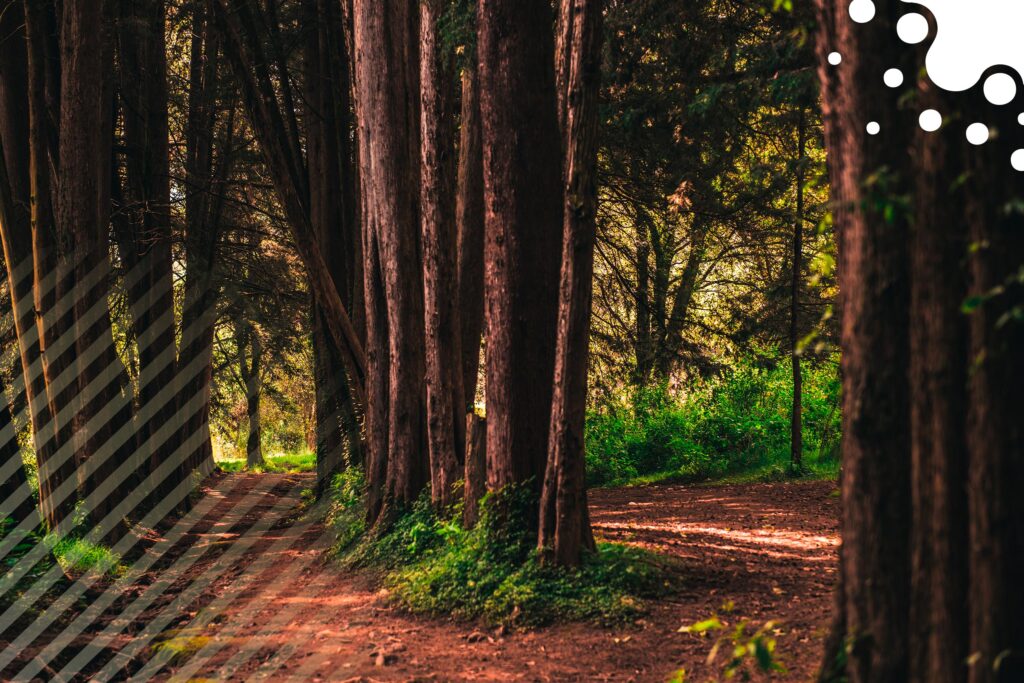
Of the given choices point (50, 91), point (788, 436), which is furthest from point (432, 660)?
point (788, 436)

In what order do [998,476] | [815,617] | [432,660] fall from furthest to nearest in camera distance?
[432,660] < [815,617] < [998,476]

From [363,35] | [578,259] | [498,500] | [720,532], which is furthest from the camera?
[363,35]

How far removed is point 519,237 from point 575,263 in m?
1.21

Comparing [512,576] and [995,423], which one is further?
[512,576]

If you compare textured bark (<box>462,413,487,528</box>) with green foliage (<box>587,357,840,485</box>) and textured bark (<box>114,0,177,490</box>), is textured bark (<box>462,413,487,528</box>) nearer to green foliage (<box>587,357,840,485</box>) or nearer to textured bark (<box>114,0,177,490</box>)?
green foliage (<box>587,357,840,485</box>)

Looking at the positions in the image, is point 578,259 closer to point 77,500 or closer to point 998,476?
point 998,476

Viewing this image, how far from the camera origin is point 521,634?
692 cm

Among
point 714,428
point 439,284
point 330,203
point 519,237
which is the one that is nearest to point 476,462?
point 439,284

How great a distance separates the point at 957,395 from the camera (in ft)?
10.3

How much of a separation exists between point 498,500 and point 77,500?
248 inches

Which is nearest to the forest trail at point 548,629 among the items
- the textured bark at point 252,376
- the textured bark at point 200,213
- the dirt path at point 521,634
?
the dirt path at point 521,634

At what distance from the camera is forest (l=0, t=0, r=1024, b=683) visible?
3.21m

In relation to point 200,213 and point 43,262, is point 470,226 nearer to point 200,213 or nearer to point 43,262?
point 43,262
